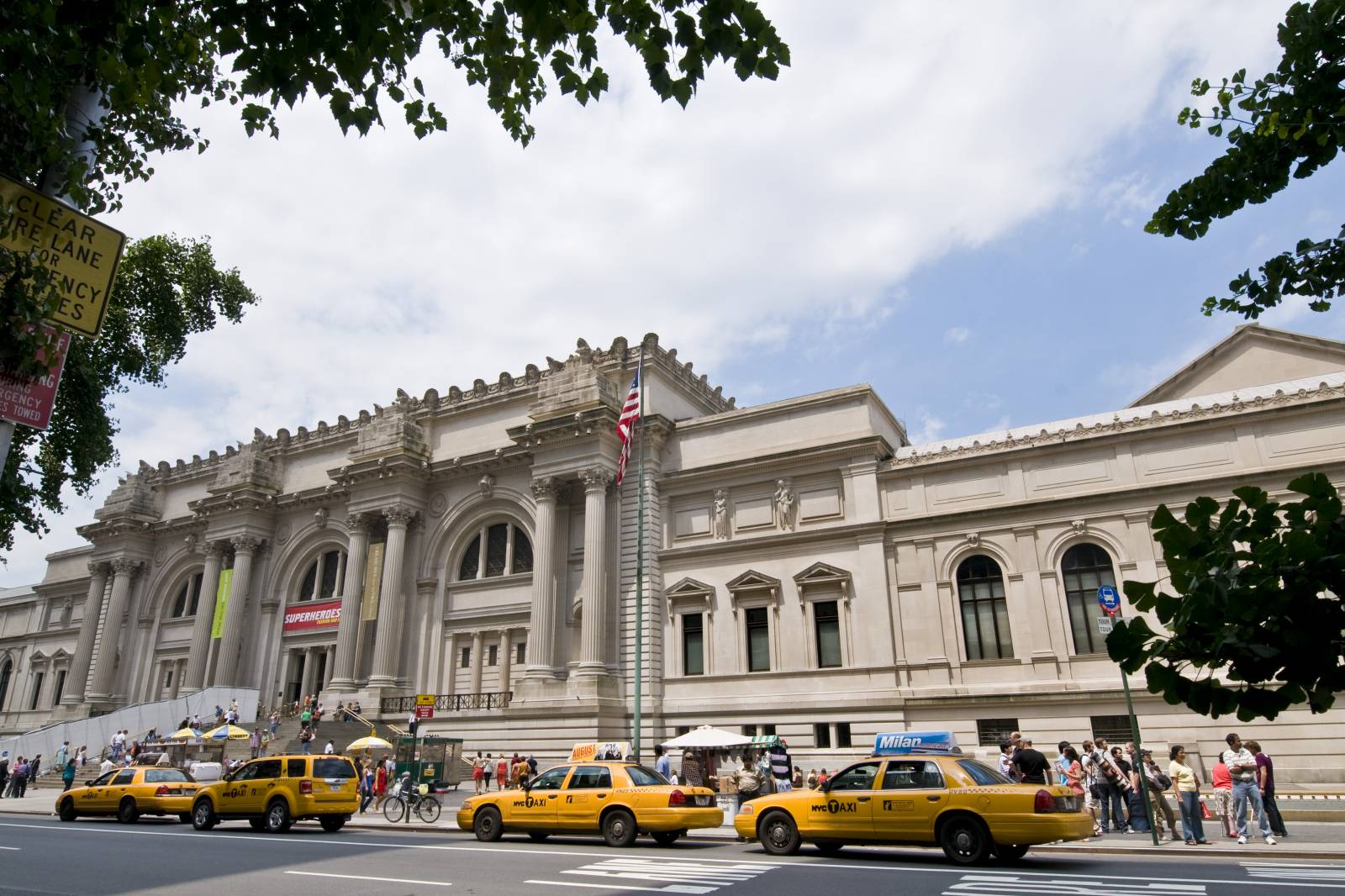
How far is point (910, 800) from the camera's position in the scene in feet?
44.4

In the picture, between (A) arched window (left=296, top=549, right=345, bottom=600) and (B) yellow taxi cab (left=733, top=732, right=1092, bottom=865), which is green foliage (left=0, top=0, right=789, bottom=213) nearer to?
(B) yellow taxi cab (left=733, top=732, right=1092, bottom=865)

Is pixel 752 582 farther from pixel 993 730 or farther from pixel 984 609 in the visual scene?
pixel 993 730

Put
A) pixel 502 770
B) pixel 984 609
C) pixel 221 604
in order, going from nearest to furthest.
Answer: pixel 984 609, pixel 502 770, pixel 221 604

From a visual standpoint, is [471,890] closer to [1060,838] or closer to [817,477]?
[1060,838]

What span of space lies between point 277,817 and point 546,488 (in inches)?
734

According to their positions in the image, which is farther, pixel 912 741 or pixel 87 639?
→ pixel 87 639

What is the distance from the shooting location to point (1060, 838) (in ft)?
40.4

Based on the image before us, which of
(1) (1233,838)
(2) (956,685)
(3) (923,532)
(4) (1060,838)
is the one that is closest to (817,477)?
(3) (923,532)

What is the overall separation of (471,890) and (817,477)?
77.8 feet

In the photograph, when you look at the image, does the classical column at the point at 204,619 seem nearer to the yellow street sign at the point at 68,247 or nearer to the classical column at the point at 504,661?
the classical column at the point at 504,661

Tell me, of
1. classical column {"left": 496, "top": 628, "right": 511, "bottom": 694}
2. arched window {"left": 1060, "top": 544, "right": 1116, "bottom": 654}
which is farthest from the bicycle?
arched window {"left": 1060, "top": 544, "right": 1116, "bottom": 654}

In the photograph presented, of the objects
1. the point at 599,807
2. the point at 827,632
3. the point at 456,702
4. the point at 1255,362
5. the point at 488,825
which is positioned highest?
the point at 1255,362

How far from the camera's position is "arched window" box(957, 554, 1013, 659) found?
27.8 m

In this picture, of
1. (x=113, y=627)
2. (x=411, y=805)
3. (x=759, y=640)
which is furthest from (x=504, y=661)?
(x=113, y=627)
